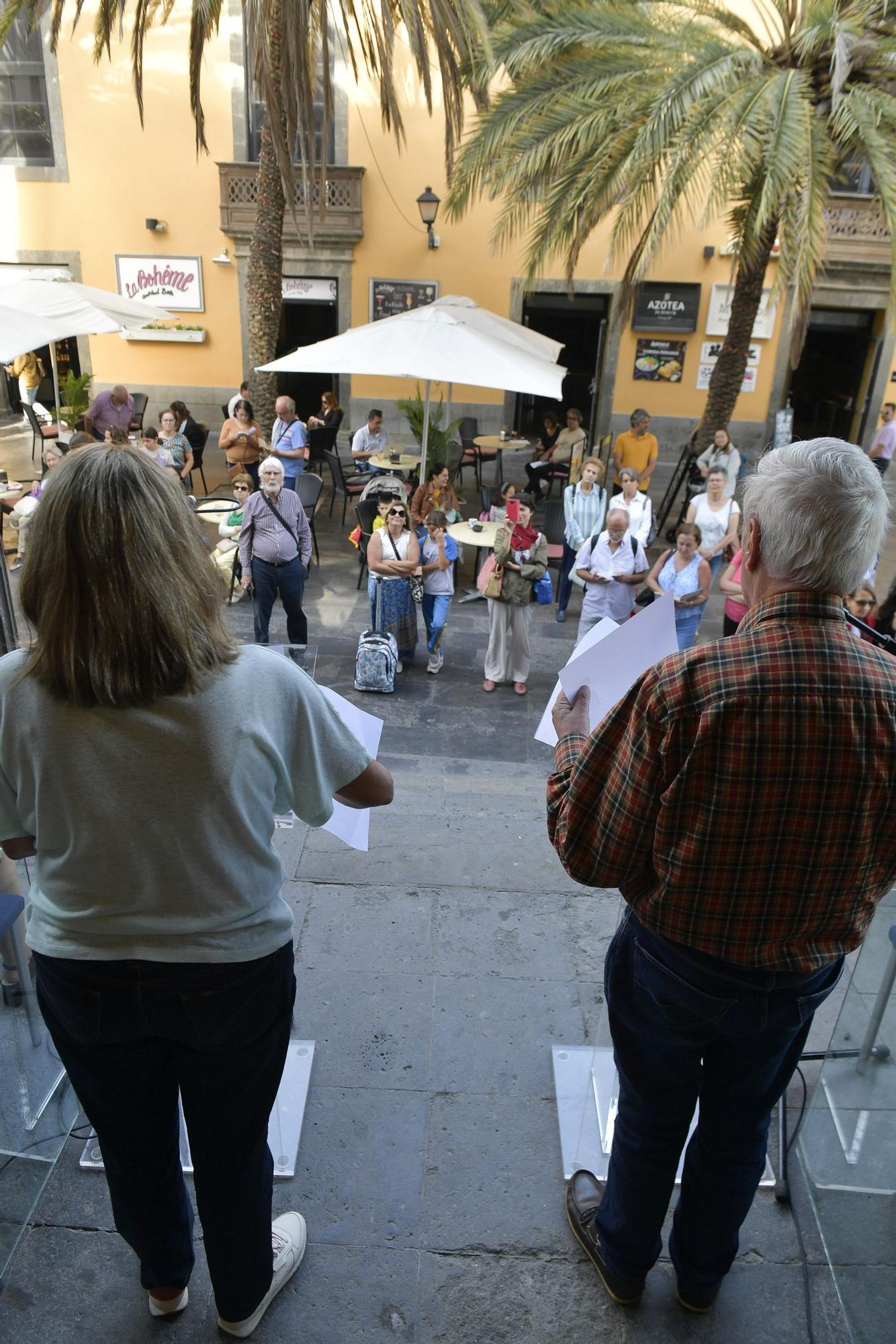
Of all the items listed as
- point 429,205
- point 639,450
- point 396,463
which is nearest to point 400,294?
point 429,205

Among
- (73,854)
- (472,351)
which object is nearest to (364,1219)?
(73,854)

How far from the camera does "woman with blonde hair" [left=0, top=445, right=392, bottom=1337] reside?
54.1 inches

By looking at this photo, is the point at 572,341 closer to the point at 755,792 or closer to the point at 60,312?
the point at 60,312

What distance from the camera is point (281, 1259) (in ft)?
6.95

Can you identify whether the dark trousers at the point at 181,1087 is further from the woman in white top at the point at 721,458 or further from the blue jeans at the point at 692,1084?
the woman in white top at the point at 721,458

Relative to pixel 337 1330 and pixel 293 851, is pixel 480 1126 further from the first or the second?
pixel 293 851

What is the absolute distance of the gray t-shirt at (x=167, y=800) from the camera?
1417mm

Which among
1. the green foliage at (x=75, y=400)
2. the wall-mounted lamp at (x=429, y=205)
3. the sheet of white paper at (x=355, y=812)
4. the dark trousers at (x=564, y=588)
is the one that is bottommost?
the dark trousers at (x=564, y=588)

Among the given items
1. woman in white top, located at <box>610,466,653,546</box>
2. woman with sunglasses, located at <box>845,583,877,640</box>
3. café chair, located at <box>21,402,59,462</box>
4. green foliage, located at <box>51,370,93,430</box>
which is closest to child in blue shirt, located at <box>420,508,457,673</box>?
woman in white top, located at <box>610,466,653,546</box>

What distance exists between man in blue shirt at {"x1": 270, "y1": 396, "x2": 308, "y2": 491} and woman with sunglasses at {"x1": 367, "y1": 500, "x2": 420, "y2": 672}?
11.2ft

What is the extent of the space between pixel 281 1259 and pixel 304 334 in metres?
17.9

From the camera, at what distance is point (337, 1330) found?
204cm

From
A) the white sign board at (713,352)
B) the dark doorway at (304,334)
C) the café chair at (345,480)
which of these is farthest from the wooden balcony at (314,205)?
the white sign board at (713,352)

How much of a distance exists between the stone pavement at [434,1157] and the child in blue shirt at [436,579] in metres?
3.31
